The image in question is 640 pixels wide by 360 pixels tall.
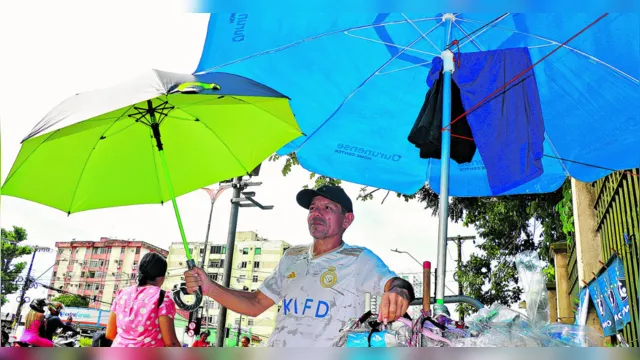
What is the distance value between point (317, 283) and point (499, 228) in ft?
28.2

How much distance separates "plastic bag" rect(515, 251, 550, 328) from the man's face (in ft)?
3.18

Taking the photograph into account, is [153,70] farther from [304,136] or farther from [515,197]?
[515,197]

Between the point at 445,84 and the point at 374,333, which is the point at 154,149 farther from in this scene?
the point at 374,333

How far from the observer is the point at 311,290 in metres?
2.72

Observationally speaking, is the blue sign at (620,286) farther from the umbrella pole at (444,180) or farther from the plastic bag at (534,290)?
the umbrella pole at (444,180)

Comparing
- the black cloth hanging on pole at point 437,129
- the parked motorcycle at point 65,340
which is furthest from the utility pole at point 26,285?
the black cloth hanging on pole at point 437,129

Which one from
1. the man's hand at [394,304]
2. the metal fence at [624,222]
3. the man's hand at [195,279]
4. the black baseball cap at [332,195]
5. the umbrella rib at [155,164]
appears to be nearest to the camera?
the man's hand at [394,304]

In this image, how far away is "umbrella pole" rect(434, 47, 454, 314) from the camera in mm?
2253

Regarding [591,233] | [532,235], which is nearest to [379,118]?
[591,233]

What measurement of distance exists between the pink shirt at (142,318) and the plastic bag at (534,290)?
1752mm

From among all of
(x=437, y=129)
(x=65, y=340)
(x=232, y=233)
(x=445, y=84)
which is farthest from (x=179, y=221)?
(x=65, y=340)

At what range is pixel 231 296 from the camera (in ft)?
9.13

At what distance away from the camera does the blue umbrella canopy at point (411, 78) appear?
2744 mm

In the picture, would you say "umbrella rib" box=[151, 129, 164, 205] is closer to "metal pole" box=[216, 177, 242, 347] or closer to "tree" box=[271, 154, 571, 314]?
"tree" box=[271, 154, 571, 314]
